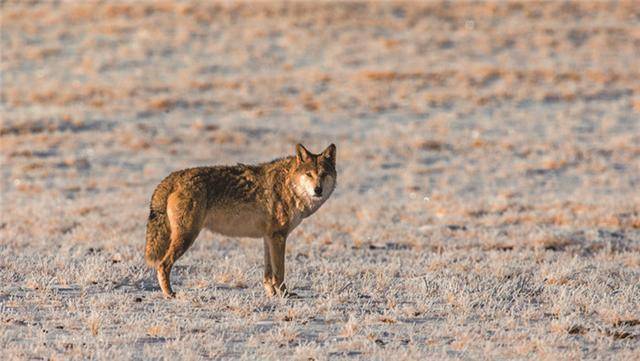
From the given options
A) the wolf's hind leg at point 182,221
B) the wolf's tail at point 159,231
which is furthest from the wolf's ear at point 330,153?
the wolf's tail at point 159,231

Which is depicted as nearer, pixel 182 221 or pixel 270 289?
pixel 182 221

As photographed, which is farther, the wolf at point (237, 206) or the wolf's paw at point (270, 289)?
the wolf's paw at point (270, 289)

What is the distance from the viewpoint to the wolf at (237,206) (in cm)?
1053

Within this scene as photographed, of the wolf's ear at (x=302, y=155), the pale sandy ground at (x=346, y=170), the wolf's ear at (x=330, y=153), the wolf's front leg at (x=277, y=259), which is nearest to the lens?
the pale sandy ground at (x=346, y=170)

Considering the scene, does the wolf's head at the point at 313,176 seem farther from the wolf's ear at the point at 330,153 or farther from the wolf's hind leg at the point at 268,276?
the wolf's hind leg at the point at 268,276

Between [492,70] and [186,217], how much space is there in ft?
101

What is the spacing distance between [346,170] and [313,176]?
15260 millimetres

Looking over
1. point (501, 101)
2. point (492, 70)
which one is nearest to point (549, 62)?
point (492, 70)

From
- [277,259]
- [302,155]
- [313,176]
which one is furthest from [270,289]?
[302,155]

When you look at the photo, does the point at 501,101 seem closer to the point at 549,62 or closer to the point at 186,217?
the point at 549,62

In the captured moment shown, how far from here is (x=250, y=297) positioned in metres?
10.9

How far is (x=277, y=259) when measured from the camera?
1067 centimetres

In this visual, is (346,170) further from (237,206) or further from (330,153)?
(237,206)

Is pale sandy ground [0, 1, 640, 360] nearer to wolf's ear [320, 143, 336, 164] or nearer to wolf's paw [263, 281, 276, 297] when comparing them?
wolf's paw [263, 281, 276, 297]
